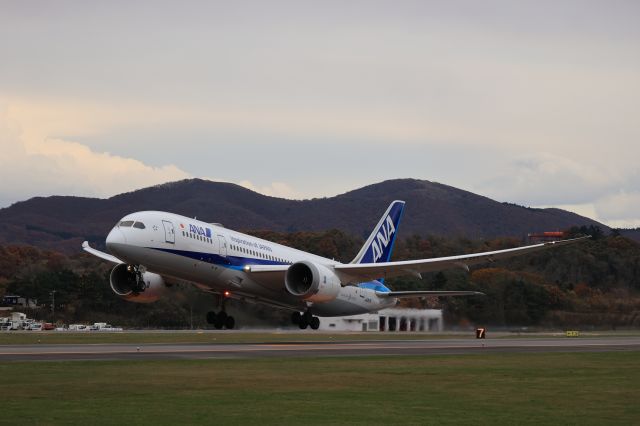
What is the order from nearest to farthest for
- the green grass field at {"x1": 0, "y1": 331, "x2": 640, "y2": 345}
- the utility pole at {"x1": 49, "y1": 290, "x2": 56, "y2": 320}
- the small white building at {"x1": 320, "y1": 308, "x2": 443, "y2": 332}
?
the green grass field at {"x1": 0, "y1": 331, "x2": 640, "y2": 345} < the small white building at {"x1": 320, "y1": 308, "x2": 443, "y2": 332} < the utility pole at {"x1": 49, "y1": 290, "x2": 56, "y2": 320}

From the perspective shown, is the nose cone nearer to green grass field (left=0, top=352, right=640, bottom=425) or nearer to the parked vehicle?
green grass field (left=0, top=352, right=640, bottom=425)

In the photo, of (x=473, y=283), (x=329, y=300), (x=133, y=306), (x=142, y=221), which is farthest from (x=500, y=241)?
(x=142, y=221)

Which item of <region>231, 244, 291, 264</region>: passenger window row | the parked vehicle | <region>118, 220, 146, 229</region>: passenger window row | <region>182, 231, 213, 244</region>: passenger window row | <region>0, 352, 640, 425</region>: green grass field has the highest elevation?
<region>118, 220, 146, 229</region>: passenger window row

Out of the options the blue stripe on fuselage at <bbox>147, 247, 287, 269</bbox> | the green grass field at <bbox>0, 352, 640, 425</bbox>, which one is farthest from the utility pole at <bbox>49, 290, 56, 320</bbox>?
the green grass field at <bbox>0, 352, 640, 425</bbox>

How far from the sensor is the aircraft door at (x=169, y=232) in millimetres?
46719

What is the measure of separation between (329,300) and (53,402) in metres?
31.7

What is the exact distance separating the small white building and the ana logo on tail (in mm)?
7565

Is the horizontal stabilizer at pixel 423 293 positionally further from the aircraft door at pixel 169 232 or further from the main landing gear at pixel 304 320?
the aircraft door at pixel 169 232

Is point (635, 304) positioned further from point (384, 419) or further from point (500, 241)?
point (384, 419)

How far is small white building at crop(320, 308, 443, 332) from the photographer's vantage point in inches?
2911

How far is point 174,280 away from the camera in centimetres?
5206

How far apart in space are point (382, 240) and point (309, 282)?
14.7 m

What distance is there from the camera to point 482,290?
278 ft

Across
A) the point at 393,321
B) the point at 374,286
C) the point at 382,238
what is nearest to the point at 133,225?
the point at 374,286
